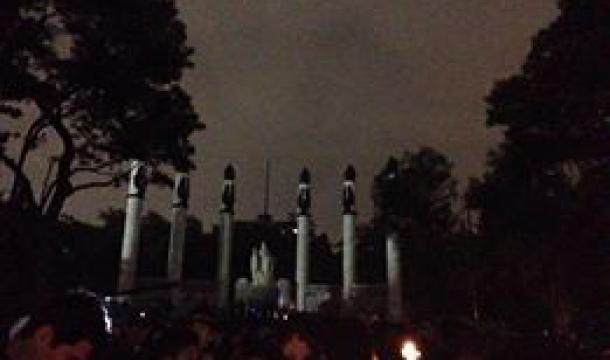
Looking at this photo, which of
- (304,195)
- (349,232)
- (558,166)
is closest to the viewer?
(558,166)

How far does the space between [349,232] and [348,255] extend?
193 cm

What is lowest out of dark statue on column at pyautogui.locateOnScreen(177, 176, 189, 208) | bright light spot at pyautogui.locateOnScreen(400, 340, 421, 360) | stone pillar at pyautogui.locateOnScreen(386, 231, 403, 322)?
bright light spot at pyautogui.locateOnScreen(400, 340, 421, 360)

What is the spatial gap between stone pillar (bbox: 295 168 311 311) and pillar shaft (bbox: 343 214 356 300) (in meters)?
3.02

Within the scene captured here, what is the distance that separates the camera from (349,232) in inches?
2785

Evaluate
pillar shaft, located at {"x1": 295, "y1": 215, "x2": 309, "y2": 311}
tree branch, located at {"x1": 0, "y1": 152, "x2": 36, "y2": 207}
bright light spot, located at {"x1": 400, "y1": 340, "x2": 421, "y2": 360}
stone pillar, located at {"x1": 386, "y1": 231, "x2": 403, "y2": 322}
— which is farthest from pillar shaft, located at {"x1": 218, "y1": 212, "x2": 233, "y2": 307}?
bright light spot, located at {"x1": 400, "y1": 340, "x2": 421, "y2": 360}

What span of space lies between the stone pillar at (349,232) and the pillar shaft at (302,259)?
304 cm

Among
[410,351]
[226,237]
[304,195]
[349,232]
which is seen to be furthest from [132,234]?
[410,351]

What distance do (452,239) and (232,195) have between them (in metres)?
19.2

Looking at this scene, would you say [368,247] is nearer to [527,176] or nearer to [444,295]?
[444,295]

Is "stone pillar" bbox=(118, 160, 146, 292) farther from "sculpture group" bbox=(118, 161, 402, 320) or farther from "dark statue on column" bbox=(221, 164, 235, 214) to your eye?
"dark statue on column" bbox=(221, 164, 235, 214)

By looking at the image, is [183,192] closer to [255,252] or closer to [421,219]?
[255,252]

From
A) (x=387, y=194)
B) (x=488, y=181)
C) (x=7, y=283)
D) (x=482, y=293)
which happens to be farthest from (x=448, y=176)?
(x=7, y=283)

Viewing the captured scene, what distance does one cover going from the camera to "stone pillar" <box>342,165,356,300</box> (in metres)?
69.1

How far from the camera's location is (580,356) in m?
10.1
